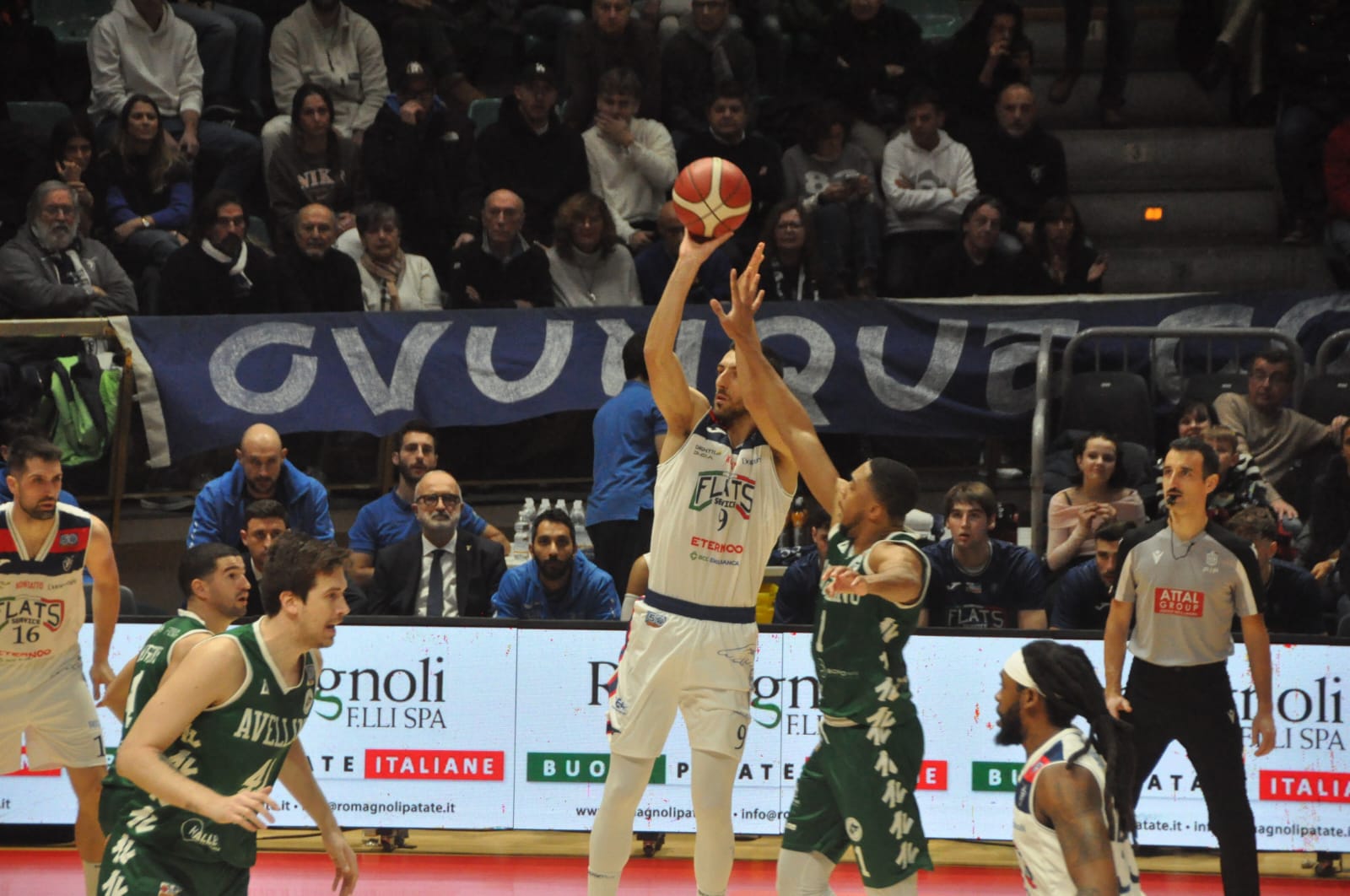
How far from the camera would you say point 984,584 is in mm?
9508

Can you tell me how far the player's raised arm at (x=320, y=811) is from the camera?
17.4 feet

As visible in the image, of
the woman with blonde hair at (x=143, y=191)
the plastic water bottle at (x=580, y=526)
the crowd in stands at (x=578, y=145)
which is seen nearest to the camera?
the plastic water bottle at (x=580, y=526)

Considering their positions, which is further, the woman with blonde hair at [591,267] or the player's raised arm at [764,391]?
the woman with blonde hair at [591,267]

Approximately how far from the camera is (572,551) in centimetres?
966

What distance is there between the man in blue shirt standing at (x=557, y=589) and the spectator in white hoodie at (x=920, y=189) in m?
4.03

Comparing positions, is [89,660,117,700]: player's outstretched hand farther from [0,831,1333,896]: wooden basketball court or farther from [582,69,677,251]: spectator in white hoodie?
[582,69,677,251]: spectator in white hoodie

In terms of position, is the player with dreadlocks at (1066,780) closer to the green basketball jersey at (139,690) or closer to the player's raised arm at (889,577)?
the player's raised arm at (889,577)

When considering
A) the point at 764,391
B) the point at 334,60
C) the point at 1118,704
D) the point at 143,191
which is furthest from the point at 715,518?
the point at 334,60

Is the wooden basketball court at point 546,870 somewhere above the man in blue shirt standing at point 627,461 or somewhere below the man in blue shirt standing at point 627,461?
below

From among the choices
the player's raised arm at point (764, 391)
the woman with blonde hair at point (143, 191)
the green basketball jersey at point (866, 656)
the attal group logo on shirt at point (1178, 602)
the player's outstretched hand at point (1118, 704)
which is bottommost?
the player's outstretched hand at point (1118, 704)

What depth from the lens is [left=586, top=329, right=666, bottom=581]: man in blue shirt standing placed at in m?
9.91

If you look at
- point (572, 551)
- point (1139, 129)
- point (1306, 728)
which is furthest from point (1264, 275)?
point (572, 551)

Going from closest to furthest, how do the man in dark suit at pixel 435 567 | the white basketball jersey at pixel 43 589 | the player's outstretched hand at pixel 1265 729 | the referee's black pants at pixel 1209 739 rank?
the referee's black pants at pixel 1209 739, the player's outstretched hand at pixel 1265 729, the white basketball jersey at pixel 43 589, the man in dark suit at pixel 435 567

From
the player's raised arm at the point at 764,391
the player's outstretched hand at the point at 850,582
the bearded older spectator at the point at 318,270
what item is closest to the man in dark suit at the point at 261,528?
the bearded older spectator at the point at 318,270
